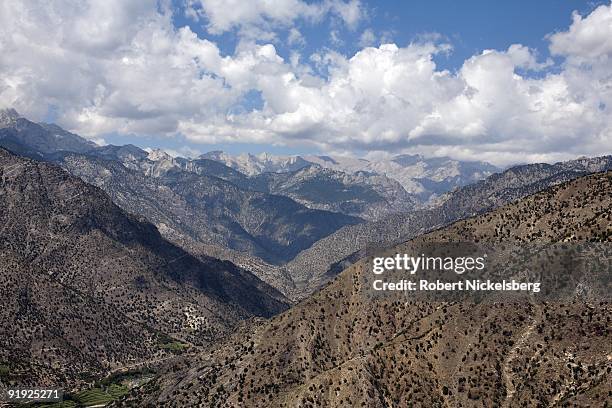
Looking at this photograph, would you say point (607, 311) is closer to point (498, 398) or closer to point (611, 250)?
point (611, 250)

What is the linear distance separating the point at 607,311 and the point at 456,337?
4687 centimetres

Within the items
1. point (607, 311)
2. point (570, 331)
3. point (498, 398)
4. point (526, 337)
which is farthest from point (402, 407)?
point (607, 311)

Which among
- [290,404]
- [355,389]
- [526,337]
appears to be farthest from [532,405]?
[290,404]

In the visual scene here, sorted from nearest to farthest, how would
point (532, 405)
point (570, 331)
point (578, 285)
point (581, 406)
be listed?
point (581, 406)
point (532, 405)
point (570, 331)
point (578, 285)

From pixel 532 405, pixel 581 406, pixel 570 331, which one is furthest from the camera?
pixel 570 331

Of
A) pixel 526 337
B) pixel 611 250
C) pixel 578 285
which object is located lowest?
pixel 526 337

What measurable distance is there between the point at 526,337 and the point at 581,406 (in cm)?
3294

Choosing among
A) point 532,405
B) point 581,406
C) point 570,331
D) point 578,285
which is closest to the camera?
point 581,406

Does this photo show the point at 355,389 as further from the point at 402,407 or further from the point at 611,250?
the point at 611,250

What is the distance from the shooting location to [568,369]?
6506 inches

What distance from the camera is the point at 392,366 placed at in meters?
192

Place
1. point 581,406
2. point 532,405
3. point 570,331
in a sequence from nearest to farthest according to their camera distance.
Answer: point 581,406 → point 532,405 → point 570,331

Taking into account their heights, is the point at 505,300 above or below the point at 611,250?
below

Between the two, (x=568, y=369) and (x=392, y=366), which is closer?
(x=568, y=369)
